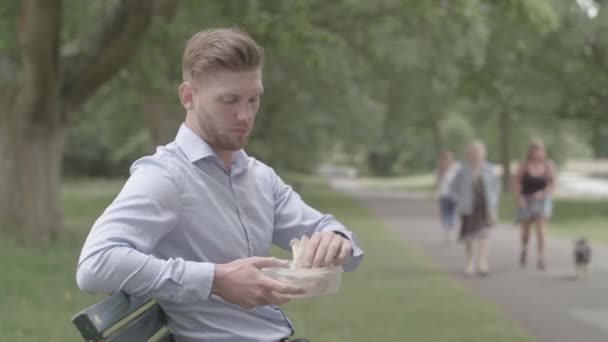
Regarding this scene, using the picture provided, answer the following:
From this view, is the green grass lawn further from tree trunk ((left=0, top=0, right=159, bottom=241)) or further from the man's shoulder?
the man's shoulder

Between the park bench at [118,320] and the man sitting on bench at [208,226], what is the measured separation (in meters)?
0.08

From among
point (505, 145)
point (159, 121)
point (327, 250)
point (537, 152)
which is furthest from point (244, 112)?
point (505, 145)

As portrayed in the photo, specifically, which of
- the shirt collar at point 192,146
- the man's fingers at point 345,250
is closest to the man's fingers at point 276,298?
the man's fingers at point 345,250

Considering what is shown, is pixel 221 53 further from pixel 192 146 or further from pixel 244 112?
pixel 192 146

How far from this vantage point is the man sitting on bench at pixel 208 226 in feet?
7.36

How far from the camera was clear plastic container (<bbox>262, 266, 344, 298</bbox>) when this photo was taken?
227 cm

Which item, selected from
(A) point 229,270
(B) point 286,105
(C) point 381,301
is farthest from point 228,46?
(B) point 286,105

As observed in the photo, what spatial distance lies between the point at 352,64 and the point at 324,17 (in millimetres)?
6050

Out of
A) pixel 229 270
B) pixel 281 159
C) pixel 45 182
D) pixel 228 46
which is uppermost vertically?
pixel 228 46

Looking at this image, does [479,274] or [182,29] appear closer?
[479,274]

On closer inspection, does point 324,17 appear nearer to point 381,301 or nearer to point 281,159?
point 381,301

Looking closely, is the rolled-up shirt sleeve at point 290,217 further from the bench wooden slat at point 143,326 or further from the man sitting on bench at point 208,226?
the bench wooden slat at point 143,326

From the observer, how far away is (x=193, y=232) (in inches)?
98.4

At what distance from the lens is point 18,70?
572 inches
